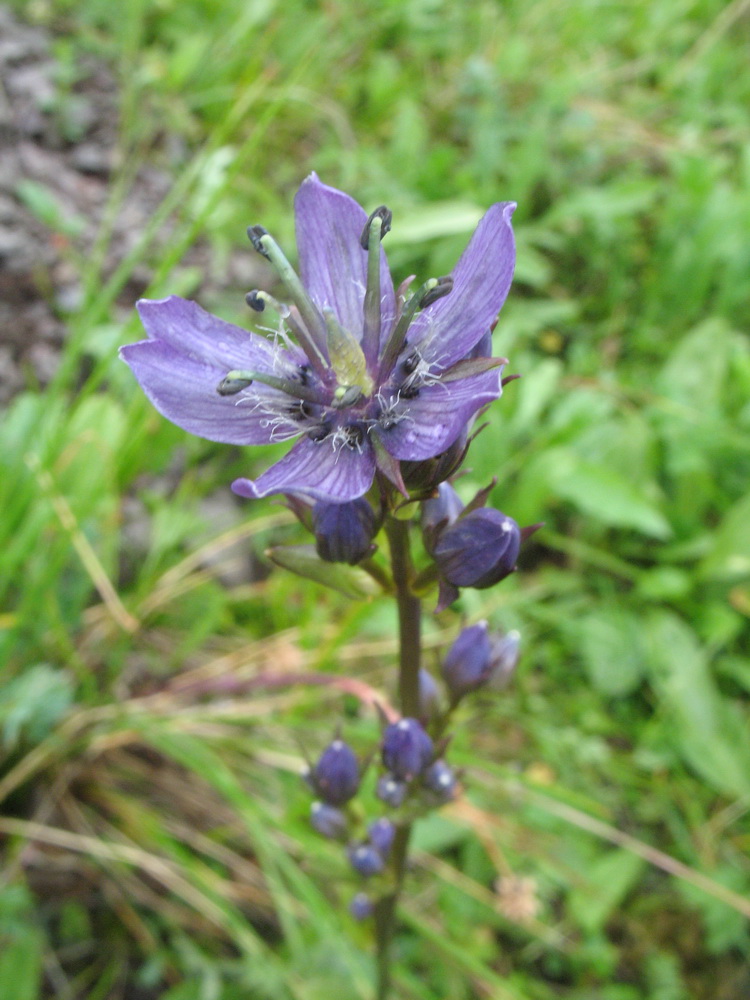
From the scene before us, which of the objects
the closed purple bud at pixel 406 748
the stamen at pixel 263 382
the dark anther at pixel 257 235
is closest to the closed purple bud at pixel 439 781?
the closed purple bud at pixel 406 748

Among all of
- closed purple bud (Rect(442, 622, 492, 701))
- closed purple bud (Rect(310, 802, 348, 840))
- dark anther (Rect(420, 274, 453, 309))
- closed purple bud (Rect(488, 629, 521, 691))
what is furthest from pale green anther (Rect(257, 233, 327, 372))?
closed purple bud (Rect(310, 802, 348, 840))

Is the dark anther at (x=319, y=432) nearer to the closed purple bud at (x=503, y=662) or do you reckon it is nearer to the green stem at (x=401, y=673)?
the green stem at (x=401, y=673)

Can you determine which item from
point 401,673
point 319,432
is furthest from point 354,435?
point 401,673

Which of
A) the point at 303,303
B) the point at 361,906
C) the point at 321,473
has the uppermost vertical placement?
the point at 303,303

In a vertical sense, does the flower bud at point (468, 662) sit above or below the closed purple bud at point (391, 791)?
above

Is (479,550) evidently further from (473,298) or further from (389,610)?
(389,610)

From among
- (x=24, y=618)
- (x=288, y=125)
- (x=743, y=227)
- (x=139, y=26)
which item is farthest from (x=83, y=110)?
(x=743, y=227)

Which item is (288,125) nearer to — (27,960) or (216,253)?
(216,253)
